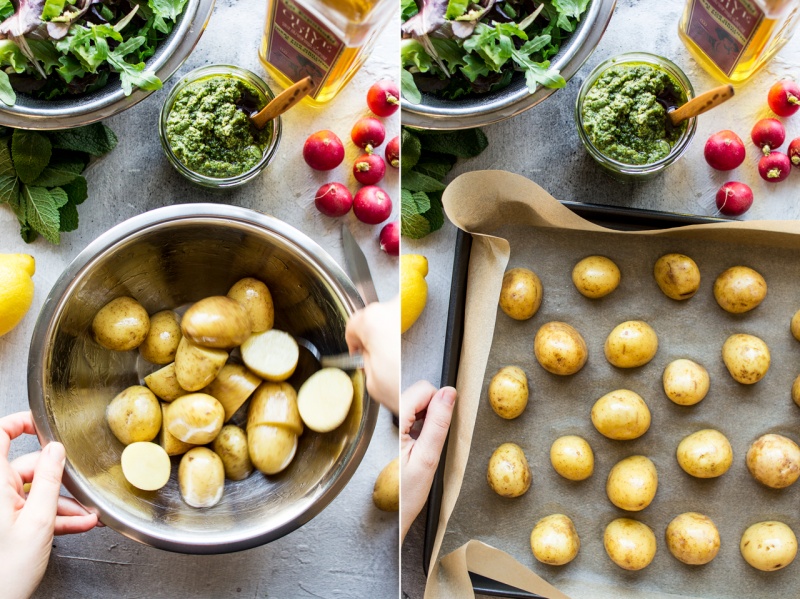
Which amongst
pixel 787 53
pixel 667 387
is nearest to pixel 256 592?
pixel 667 387

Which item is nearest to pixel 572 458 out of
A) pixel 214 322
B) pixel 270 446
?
pixel 270 446

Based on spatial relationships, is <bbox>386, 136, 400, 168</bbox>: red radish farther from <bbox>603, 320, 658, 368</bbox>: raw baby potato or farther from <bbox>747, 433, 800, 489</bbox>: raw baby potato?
<bbox>747, 433, 800, 489</bbox>: raw baby potato

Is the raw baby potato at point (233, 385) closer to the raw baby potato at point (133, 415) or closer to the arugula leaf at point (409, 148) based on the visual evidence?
the raw baby potato at point (133, 415)

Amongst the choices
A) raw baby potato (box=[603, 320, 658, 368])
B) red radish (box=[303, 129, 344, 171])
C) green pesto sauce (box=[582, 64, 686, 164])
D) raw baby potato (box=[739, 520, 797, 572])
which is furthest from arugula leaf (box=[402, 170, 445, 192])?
raw baby potato (box=[739, 520, 797, 572])

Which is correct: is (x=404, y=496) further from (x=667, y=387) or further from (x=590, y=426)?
(x=667, y=387)

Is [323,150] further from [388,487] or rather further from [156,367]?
[388,487]

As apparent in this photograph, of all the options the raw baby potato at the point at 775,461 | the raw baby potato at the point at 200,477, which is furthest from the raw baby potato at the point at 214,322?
the raw baby potato at the point at 775,461
